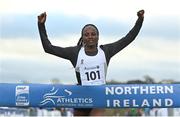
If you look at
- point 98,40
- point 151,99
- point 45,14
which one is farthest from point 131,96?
point 45,14

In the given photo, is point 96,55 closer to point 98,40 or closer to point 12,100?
point 98,40

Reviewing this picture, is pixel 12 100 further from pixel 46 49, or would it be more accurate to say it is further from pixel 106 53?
pixel 106 53

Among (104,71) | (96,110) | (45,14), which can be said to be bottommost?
(96,110)

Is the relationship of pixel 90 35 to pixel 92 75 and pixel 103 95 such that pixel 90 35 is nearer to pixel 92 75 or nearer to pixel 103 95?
pixel 92 75

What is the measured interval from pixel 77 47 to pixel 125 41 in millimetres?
740

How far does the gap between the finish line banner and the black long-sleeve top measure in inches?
11.1

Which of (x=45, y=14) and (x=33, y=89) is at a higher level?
(x=45, y=14)

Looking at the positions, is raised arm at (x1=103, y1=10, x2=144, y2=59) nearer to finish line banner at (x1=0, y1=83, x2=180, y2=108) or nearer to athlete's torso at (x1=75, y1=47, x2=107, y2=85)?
athlete's torso at (x1=75, y1=47, x2=107, y2=85)

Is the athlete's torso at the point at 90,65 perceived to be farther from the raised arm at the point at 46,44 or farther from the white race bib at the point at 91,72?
the raised arm at the point at 46,44

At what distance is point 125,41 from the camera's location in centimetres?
924

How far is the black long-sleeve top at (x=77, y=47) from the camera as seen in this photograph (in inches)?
356

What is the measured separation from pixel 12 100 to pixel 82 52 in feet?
4.47

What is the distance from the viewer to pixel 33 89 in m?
9.41

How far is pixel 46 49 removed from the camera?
904cm
